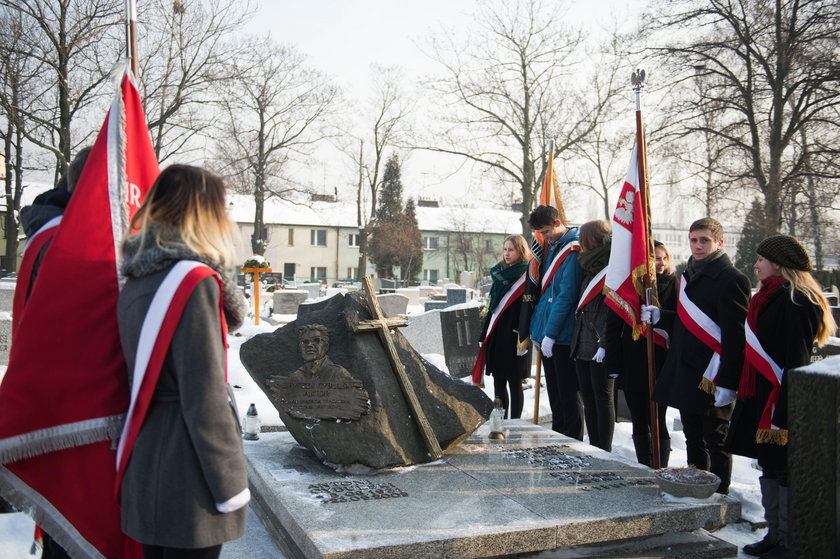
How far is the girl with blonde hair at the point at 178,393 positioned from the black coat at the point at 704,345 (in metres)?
3.24

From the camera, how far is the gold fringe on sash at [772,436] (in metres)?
3.81

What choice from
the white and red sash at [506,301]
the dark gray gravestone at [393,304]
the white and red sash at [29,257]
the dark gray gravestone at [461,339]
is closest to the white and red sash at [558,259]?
the white and red sash at [506,301]

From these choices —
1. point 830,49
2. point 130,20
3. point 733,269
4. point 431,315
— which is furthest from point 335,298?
point 830,49

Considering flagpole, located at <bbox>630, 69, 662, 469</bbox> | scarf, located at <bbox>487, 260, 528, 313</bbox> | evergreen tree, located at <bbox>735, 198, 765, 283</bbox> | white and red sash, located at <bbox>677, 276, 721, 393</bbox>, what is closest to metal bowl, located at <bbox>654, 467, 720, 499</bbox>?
white and red sash, located at <bbox>677, 276, 721, 393</bbox>

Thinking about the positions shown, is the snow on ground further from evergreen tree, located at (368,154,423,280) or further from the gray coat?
evergreen tree, located at (368,154,423,280)

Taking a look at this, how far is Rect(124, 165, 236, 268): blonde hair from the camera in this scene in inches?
90.7

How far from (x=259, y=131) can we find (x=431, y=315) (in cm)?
2060

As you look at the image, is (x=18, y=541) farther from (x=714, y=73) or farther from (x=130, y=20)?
(x=714, y=73)

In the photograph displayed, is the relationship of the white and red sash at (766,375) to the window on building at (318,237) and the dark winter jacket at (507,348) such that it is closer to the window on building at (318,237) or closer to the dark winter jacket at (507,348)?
the dark winter jacket at (507,348)

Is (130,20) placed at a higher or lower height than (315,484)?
higher

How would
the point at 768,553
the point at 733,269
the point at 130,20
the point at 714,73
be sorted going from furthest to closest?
the point at 714,73 < the point at 733,269 < the point at 768,553 < the point at 130,20

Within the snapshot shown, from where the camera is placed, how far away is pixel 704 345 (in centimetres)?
466

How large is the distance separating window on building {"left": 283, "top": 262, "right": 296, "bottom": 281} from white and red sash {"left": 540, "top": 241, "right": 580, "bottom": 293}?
52.2 metres

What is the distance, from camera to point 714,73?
736 inches
